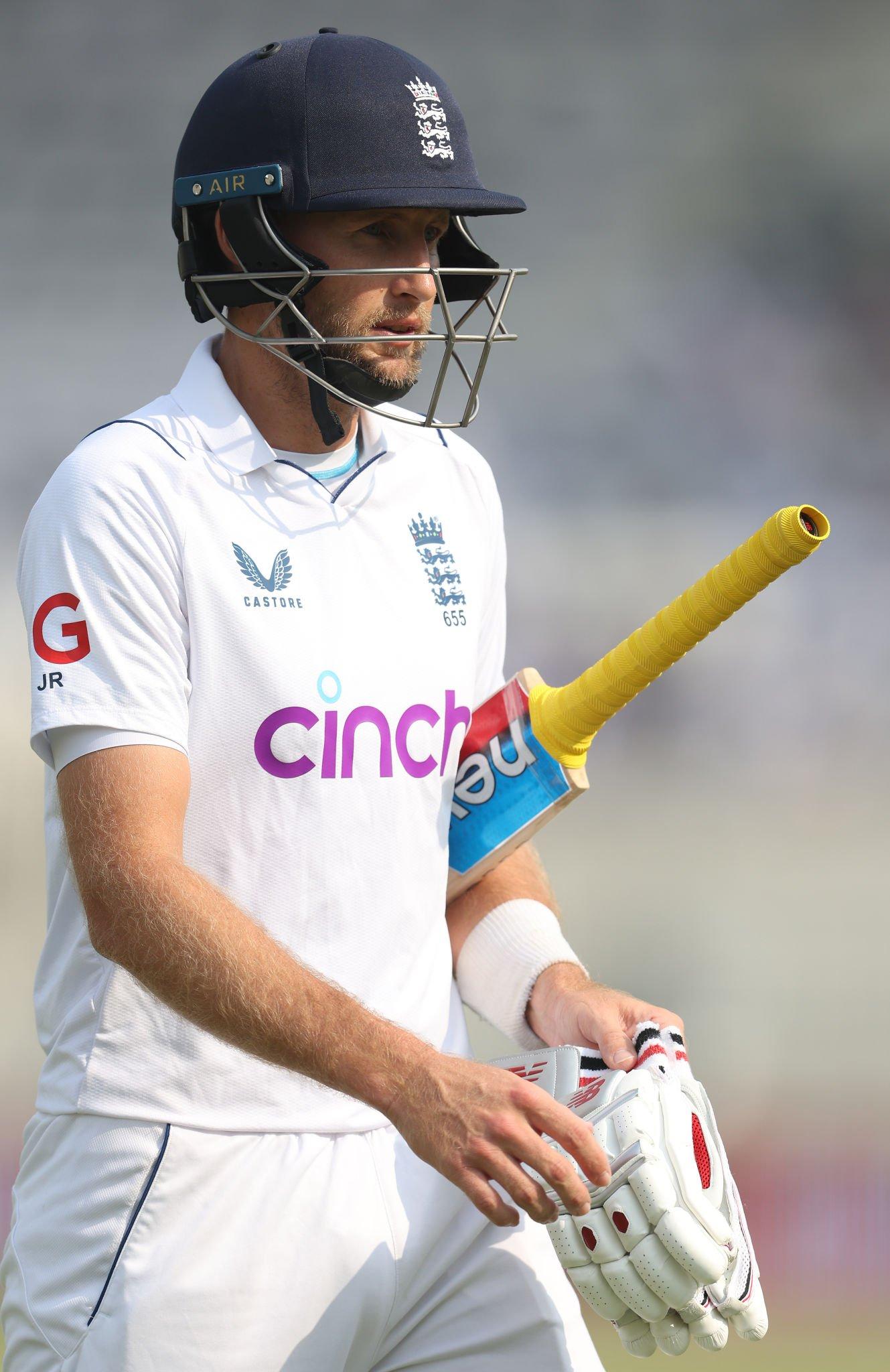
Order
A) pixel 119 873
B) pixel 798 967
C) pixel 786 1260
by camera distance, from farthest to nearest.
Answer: pixel 798 967
pixel 786 1260
pixel 119 873

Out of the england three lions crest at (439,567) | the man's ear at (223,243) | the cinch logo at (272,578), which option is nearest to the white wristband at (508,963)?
the england three lions crest at (439,567)

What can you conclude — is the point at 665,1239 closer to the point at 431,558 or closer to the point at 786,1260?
the point at 431,558

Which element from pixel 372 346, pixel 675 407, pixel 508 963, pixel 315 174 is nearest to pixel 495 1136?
pixel 508 963

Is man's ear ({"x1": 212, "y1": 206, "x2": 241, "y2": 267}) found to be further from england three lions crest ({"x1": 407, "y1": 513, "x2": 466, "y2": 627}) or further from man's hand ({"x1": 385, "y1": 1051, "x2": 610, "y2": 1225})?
man's hand ({"x1": 385, "y1": 1051, "x2": 610, "y2": 1225})

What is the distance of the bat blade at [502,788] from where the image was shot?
1.90 meters

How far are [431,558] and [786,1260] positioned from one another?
2.62 m

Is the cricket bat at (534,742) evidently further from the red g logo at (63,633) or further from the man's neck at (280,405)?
the red g logo at (63,633)

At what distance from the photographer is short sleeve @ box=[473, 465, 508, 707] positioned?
203cm

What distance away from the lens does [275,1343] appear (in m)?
1.63

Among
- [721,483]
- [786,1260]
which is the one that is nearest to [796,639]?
[721,483]

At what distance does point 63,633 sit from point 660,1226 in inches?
33.5

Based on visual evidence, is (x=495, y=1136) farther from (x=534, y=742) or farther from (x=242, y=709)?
(x=534, y=742)

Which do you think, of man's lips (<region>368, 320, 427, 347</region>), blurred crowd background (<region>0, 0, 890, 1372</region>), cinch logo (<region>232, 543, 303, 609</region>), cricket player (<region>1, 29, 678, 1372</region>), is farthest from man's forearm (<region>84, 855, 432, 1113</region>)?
blurred crowd background (<region>0, 0, 890, 1372</region>)

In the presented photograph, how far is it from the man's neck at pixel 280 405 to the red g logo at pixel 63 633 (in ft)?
1.17
